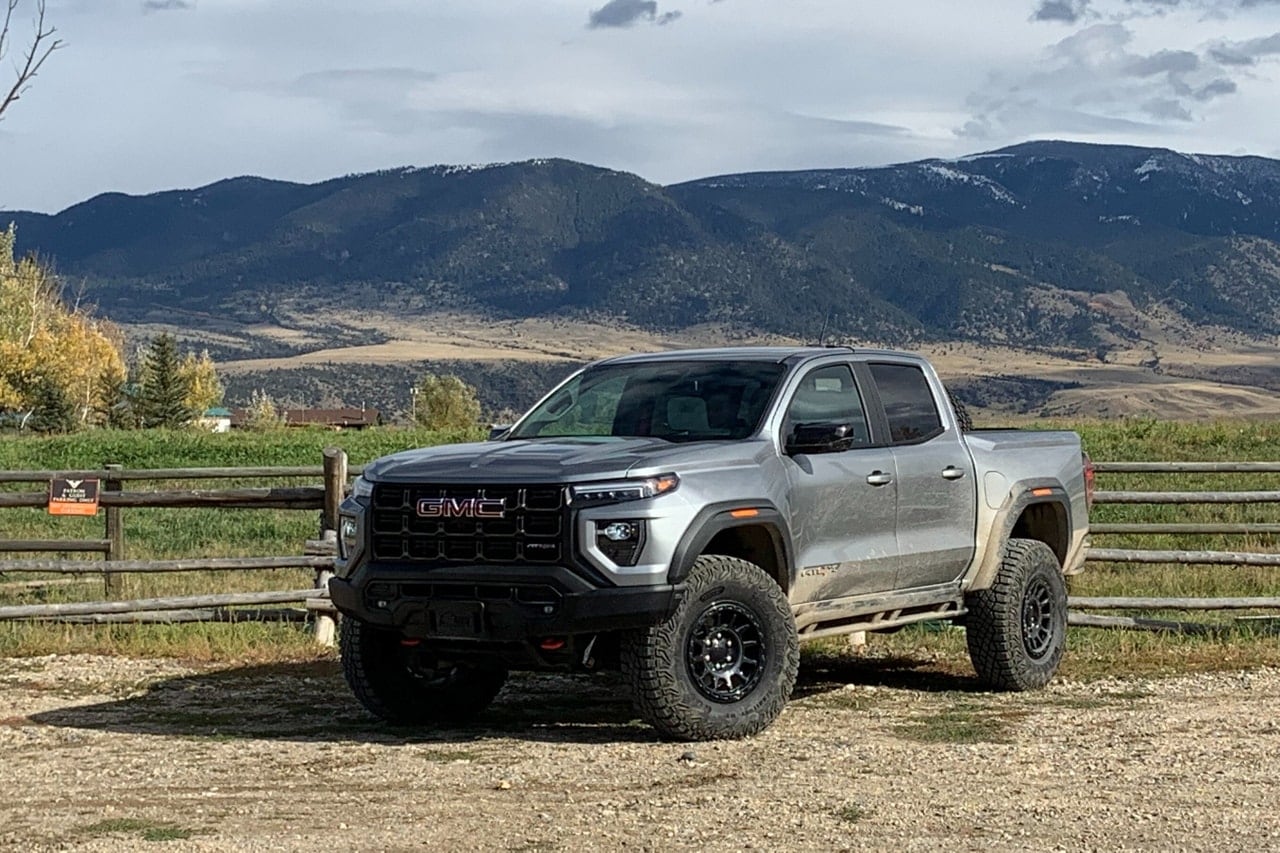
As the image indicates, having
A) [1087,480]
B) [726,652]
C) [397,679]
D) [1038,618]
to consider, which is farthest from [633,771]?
[1087,480]

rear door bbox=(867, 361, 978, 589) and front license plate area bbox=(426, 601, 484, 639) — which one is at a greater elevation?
rear door bbox=(867, 361, 978, 589)

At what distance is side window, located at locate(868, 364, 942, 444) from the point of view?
1072 cm

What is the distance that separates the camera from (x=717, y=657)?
9.39m

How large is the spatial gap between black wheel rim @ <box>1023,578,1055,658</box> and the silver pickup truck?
2 cm

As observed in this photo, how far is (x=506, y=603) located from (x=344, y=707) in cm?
226

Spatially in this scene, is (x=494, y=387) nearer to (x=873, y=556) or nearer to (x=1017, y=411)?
(x=1017, y=411)

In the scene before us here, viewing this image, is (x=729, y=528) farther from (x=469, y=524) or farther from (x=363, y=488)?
(x=363, y=488)

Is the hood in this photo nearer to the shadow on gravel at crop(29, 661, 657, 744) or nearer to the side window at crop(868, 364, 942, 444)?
the shadow on gravel at crop(29, 661, 657, 744)

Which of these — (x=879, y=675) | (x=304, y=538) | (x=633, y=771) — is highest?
(x=633, y=771)

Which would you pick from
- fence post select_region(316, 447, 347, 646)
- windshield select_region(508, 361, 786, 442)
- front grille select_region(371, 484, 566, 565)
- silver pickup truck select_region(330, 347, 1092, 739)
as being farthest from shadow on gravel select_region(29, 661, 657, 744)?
fence post select_region(316, 447, 347, 646)

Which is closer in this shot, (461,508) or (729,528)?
(461,508)

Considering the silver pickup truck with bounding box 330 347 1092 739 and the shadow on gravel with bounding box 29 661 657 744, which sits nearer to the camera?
the silver pickup truck with bounding box 330 347 1092 739

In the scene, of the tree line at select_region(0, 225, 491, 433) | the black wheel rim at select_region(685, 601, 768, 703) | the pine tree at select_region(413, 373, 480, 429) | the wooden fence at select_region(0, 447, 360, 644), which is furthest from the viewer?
the pine tree at select_region(413, 373, 480, 429)

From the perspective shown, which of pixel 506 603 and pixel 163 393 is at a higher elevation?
pixel 163 393
